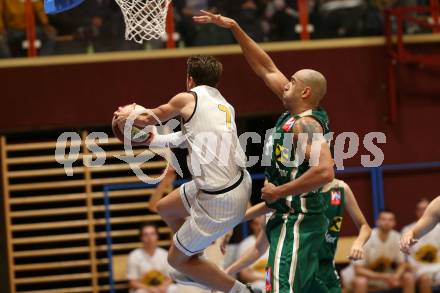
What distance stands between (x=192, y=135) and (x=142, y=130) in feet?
1.55

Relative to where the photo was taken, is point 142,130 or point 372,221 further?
point 372,221

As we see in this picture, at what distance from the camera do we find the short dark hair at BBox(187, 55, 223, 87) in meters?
6.97

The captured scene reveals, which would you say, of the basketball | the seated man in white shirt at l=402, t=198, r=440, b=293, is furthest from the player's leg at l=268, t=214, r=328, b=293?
the seated man in white shirt at l=402, t=198, r=440, b=293

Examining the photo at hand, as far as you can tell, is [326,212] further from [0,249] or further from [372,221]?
[0,249]

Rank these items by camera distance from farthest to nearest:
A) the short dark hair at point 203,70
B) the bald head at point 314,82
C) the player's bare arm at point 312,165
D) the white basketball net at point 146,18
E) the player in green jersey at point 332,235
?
the white basketball net at point 146,18, the player in green jersey at point 332,235, the short dark hair at point 203,70, the bald head at point 314,82, the player's bare arm at point 312,165

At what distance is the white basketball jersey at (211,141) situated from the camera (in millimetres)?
6848

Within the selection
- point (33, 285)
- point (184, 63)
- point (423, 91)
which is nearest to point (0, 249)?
point (33, 285)

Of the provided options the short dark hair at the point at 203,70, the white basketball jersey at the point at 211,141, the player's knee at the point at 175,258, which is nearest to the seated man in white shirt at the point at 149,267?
the player's knee at the point at 175,258

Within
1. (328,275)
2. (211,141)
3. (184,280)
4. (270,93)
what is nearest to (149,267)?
(270,93)

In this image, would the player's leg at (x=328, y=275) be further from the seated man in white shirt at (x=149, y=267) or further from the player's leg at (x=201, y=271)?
the seated man in white shirt at (x=149, y=267)

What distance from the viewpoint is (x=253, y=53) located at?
732 cm

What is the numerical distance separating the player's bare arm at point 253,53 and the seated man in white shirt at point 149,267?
4502mm

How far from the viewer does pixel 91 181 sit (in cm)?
1267

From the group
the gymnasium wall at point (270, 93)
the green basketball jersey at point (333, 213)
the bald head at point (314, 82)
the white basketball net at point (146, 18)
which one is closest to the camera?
the bald head at point (314, 82)
